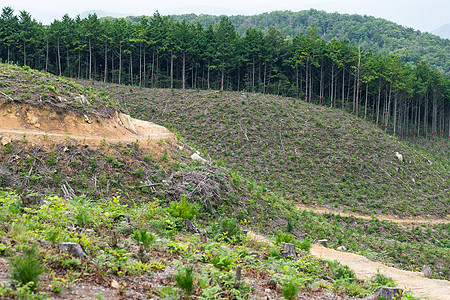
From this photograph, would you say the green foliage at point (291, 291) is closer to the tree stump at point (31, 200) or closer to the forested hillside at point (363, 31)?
the tree stump at point (31, 200)

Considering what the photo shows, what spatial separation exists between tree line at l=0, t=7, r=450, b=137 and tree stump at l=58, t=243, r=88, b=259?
130ft

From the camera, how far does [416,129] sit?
5566cm

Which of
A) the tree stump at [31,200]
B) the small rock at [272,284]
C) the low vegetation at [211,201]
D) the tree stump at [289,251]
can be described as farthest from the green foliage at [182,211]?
the small rock at [272,284]

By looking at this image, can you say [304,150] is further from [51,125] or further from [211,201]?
[51,125]

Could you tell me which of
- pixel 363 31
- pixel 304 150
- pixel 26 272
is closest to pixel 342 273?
pixel 26 272

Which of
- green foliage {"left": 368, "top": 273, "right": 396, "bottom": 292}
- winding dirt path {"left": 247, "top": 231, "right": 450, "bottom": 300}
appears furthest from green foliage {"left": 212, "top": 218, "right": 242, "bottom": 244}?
green foliage {"left": 368, "top": 273, "right": 396, "bottom": 292}

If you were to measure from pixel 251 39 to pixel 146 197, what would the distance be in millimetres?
40279

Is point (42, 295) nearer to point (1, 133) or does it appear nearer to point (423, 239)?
point (1, 133)

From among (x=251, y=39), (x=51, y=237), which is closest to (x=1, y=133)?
(x=51, y=237)

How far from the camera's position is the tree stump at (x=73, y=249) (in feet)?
A: 17.6

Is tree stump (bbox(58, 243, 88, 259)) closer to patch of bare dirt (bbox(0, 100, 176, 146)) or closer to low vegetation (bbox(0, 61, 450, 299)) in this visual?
low vegetation (bbox(0, 61, 450, 299))

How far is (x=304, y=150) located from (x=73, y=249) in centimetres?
2728

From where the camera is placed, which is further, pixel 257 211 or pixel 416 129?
pixel 416 129

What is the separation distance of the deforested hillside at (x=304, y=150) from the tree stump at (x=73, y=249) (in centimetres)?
2048
